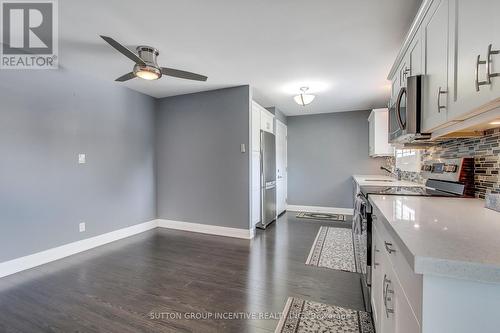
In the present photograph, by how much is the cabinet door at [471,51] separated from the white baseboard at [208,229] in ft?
9.94

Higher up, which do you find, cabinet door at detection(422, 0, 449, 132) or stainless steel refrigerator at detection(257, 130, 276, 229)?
cabinet door at detection(422, 0, 449, 132)

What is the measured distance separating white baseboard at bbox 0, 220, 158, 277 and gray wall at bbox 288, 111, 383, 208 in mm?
3658

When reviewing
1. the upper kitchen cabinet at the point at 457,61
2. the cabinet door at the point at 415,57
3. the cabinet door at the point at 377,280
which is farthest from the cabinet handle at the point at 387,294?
the cabinet door at the point at 415,57

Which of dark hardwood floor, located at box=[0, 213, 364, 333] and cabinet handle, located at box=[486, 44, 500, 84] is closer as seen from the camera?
cabinet handle, located at box=[486, 44, 500, 84]

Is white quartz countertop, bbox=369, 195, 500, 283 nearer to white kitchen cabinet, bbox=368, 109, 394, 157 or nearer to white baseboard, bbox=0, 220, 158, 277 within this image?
white kitchen cabinet, bbox=368, 109, 394, 157

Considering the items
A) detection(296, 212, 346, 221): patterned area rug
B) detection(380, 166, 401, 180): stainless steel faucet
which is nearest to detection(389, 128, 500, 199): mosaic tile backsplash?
detection(380, 166, 401, 180): stainless steel faucet

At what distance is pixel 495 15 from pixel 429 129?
755mm

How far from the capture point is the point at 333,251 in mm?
3068

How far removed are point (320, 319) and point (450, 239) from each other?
4.34 ft

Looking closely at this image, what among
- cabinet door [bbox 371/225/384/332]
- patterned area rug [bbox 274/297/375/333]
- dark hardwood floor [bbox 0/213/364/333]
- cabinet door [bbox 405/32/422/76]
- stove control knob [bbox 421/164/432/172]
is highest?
cabinet door [bbox 405/32/422/76]

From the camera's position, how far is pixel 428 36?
1.51m

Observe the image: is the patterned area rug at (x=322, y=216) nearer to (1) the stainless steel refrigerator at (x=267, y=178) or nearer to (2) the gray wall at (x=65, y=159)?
(1) the stainless steel refrigerator at (x=267, y=178)

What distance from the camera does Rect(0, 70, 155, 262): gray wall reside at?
2.53 metres

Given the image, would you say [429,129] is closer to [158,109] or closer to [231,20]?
[231,20]
